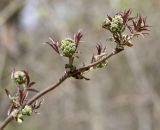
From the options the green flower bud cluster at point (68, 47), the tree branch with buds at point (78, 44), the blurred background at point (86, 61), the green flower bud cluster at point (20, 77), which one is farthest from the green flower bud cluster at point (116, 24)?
the blurred background at point (86, 61)

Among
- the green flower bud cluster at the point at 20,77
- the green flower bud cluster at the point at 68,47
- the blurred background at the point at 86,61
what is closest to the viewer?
the green flower bud cluster at the point at 68,47

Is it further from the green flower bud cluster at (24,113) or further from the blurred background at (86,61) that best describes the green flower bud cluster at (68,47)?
the blurred background at (86,61)

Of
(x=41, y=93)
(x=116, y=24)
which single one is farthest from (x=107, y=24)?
(x=41, y=93)

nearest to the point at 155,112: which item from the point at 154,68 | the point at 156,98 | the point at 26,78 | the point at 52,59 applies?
the point at 156,98

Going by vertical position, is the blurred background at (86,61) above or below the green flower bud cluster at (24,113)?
above

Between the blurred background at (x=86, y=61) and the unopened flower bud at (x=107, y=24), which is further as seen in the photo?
the blurred background at (x=86, y=61)

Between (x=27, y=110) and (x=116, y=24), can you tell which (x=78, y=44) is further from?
(x=27, y=110)

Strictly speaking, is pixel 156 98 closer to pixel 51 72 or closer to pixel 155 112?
pixel 155 112

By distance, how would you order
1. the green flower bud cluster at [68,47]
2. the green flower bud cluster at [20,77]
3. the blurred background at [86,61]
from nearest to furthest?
the green flower bud cluster at [68,47] → the green flower bud cluster at [20,77] → the blurred background at [86,61]
